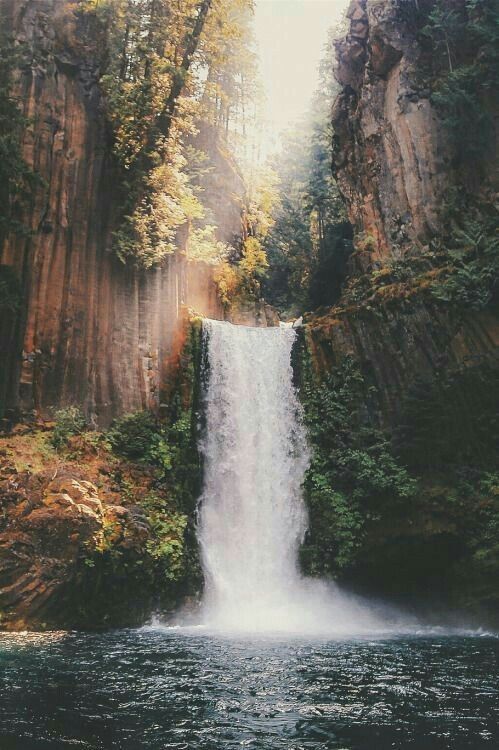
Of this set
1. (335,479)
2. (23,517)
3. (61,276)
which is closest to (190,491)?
(335,479)

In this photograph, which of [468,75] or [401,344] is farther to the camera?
[468,75]

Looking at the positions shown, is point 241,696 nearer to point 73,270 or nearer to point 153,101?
point 73,270

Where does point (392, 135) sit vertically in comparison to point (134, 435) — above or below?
above

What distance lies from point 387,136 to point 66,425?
56.4 ft

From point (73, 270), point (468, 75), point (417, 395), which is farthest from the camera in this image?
point (468, 75)

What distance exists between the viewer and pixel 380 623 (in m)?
17.6

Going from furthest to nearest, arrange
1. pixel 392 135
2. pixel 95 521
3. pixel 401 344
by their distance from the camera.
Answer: pixel 392 135
pixel 401 344
pixel 95 521

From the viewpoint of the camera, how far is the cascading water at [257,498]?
17.0m

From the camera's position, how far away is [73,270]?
19.1 meters

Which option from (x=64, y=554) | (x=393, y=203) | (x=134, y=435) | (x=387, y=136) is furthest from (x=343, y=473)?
(x=387, y=136)

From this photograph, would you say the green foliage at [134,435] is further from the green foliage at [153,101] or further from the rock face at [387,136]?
the rock face at [387,136]

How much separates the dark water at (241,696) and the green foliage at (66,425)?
6020mm

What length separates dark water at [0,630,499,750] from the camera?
6.27 metres

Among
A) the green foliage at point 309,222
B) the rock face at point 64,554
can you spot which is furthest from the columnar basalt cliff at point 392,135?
the rock face at point 64,554
